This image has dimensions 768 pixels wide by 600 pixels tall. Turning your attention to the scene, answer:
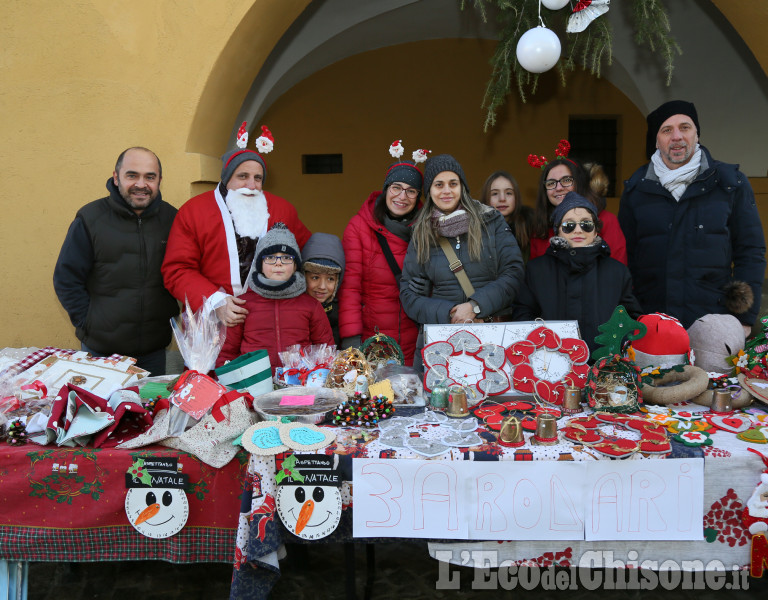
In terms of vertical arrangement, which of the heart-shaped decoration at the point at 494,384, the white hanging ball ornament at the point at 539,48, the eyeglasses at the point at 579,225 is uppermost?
the white hanging ball ornament at the point at 539,48

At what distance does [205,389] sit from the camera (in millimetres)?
2240

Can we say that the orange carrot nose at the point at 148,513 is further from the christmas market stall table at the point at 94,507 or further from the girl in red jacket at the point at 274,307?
the girl in red jacket at the point at 274,307

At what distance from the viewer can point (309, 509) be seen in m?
2.10

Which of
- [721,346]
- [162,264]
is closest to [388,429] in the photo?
[721,346]

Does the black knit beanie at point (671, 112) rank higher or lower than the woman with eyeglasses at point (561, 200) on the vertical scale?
higher

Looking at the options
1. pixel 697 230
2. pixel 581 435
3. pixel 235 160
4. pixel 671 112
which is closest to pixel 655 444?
pixel 581 435

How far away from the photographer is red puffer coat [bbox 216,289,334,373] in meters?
3.06

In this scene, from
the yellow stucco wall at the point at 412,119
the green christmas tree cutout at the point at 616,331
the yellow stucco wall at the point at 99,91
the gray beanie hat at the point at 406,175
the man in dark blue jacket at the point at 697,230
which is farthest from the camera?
the yellow stucco wall at the point at 412,119

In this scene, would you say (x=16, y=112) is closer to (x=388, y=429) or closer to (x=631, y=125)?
(x=388, y=429)

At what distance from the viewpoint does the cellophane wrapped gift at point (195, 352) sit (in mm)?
2229

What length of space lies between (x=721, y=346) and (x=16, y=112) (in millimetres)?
4847

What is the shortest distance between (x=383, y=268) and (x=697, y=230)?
1.84 m

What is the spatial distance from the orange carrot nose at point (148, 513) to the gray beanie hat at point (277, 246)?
133cm

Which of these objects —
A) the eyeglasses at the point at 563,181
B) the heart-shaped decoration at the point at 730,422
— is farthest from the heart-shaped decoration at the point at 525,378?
the eyeglasses at the point at 563,181
